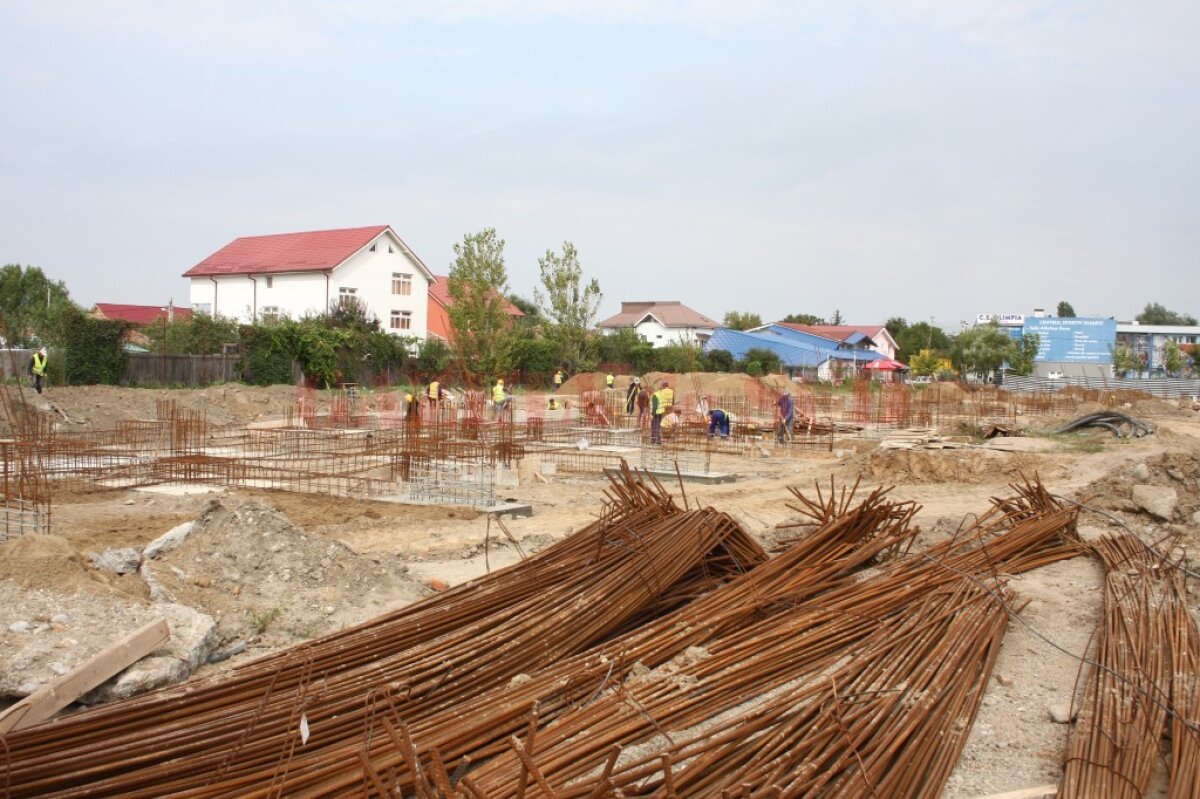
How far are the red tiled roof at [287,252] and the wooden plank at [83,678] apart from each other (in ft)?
116

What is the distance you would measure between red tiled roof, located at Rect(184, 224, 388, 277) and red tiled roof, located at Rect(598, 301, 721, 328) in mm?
25225

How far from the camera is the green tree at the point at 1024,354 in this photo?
50844 mm

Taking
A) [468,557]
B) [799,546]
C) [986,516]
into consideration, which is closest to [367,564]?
[468,557]

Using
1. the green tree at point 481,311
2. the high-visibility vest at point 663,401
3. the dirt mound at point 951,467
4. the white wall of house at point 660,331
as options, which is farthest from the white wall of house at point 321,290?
the dirt mound at point 951,467

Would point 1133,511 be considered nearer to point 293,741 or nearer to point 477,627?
point 477,627

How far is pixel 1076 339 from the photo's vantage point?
2208 inches

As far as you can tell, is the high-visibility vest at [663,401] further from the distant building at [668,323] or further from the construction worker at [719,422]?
the distant building at [668,323]

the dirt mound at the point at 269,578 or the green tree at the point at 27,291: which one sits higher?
the green tree at the point at 27,291

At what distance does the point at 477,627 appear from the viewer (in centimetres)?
498

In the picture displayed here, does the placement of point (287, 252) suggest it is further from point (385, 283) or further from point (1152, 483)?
point (1152, 483)

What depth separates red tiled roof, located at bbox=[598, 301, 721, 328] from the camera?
67438mm

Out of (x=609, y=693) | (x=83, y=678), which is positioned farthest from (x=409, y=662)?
(x=83, y=678)

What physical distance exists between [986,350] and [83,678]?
5194 cm

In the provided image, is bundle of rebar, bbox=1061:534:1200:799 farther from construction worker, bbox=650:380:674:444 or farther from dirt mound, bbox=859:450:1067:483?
construction worker, bbox=650:380:674:444
